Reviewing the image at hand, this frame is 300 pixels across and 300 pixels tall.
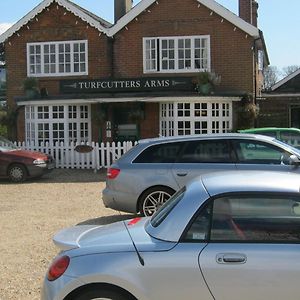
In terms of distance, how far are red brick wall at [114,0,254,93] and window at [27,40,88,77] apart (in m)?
2.43

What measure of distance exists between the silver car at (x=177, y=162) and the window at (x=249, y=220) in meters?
4.73

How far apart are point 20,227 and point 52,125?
1285 cm

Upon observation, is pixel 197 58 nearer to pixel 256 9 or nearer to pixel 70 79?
pixel 70 79

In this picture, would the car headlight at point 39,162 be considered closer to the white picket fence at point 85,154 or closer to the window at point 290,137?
the white picket fence at point 85,154

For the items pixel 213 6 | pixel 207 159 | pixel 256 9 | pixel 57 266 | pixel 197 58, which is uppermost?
pixel 256 9

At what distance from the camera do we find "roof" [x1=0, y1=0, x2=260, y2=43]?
2131 cm

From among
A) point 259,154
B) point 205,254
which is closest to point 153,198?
point 259,154

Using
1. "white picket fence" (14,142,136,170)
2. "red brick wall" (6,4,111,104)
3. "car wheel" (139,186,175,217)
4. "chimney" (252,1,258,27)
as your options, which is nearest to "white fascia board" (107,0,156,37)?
"red brick wall" (6,4,111,104)

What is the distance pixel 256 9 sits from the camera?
104ft

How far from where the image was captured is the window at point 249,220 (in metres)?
3.97

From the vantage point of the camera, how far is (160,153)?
9258 mm

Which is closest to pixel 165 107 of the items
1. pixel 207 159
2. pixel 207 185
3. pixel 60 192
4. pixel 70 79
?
pixel 70 79

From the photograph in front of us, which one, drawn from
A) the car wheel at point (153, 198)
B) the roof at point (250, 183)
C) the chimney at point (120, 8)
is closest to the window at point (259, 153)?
the car wheel at point (153, 198)

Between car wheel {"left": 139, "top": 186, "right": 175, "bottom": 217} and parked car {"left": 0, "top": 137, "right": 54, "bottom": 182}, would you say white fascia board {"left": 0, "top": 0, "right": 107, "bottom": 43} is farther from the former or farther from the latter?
car wheel {"left": 139, "top": 186, "right": 175, "bottom": 217}
